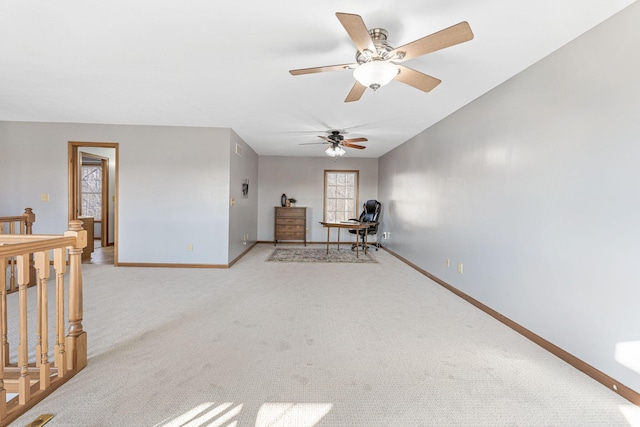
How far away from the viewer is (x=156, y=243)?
4434 mm

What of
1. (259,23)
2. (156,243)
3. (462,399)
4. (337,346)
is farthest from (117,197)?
(462,399)

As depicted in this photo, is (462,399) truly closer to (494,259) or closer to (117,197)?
(494,259)

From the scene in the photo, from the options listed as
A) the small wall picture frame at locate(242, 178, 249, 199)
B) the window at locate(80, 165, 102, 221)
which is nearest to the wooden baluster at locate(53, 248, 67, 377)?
the small wall picture frame at locate(242, 178, 249, 199)

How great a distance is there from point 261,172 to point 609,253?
6541 millimetres

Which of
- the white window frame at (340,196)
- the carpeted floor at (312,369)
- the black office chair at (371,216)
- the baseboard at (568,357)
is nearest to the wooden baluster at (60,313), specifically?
the carpeted floor at (312,369)

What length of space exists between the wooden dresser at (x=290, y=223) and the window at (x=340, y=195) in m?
0.75

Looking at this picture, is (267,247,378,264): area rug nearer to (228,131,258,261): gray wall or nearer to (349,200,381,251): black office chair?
(349,200,381,251): black office chair

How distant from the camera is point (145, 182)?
4.40 meters

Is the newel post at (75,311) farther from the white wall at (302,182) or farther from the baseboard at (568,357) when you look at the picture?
the white wall at (302,182)

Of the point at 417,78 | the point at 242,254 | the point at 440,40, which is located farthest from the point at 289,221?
the point at 440,40

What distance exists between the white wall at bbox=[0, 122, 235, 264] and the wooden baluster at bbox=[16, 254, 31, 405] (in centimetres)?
294

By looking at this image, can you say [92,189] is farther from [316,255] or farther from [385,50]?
[385,50]

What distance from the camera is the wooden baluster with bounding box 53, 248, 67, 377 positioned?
1.65m

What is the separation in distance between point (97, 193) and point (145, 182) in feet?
12.2
